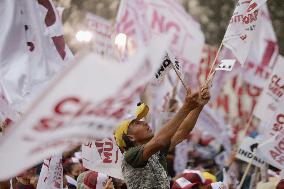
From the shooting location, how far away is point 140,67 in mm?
2312

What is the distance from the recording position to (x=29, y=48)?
5.77 m

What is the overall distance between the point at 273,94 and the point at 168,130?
341 centimetres

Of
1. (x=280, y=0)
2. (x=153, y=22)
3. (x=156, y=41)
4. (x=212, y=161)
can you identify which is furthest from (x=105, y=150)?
(x=280, y=0)

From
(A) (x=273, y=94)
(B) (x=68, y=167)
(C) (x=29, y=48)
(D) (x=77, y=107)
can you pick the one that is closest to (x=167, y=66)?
(C) (x=29, y=48)

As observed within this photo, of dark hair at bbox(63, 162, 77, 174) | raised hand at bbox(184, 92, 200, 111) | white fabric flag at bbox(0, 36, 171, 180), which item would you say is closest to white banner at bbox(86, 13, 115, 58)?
dark hair at bbox(63, 162, 77, 174)

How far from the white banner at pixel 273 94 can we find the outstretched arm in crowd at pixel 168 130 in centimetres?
272

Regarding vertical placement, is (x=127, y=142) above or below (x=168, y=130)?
below

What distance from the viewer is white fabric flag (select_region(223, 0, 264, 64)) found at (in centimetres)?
465

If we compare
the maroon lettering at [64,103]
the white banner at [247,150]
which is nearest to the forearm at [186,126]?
the maroon lettering at [64,103]

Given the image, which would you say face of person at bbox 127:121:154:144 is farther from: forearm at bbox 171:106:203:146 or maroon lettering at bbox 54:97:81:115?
maroon lettering at bbox 54:97:81:115

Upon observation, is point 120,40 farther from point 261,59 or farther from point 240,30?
point 240,30

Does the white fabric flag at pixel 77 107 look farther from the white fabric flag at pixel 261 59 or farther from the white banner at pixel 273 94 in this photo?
the white fabric flag at pixel 261 59

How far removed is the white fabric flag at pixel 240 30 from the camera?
4.65 metres

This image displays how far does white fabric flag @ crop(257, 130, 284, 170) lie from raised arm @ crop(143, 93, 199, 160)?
2.68 meters
